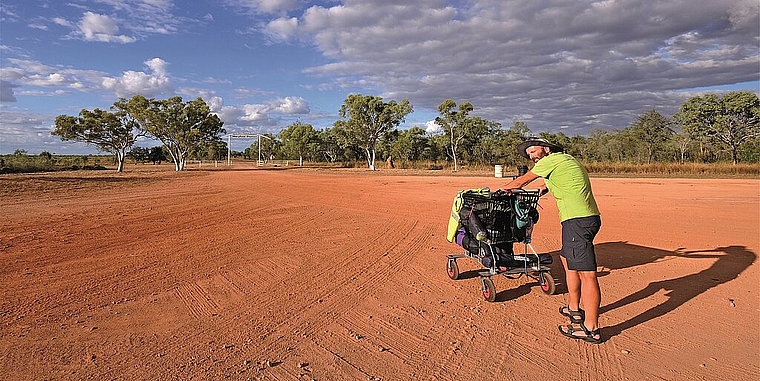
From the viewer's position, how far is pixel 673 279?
6367mm

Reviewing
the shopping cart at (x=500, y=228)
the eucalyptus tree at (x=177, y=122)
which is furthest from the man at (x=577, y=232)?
the eucalyptus tree at (x=177, y=122)

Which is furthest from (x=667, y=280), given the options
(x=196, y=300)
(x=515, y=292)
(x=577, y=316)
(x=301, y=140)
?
(x=301, y=140)

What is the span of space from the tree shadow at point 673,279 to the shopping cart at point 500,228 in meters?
0.93

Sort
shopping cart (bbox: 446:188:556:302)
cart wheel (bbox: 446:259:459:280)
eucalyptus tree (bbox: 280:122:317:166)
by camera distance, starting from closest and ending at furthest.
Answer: shopping cart (bbox: 446:188:556:302) < cart wheel (bbox: 446:259:459:280) < eucalyptus tree (bbox: 280:122:317:166)

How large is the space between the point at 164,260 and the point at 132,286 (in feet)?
4.33

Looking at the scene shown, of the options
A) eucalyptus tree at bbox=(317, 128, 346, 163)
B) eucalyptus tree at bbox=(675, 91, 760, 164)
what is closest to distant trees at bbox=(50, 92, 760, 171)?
eucalyptus tree at bbox=(675, 91, 760, 164)

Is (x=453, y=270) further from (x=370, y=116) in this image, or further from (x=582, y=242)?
(x=370, y=116)

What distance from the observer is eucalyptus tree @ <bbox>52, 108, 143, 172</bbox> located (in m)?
45.8

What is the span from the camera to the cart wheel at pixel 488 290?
17.5 feet

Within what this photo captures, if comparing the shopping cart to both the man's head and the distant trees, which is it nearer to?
the man's head

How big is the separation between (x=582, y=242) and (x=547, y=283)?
1.44 meters

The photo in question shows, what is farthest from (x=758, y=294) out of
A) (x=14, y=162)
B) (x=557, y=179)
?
(x=14, y=162)

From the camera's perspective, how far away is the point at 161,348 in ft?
12.9

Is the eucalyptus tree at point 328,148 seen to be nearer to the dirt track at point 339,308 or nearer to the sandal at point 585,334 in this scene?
the dirt track at point 339,308
